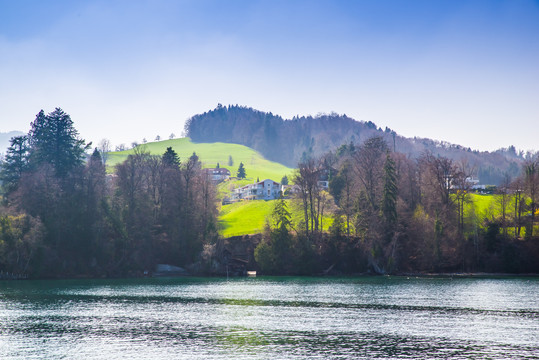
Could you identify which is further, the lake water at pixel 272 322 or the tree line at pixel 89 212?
the tree line at pixel 89 212

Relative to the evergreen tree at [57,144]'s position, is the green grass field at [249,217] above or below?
below

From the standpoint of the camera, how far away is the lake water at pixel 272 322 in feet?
102

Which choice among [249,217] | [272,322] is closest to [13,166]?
[249,217]

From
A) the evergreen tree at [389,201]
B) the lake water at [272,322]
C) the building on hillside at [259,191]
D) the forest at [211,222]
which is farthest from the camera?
the building on hillside at [259,191]

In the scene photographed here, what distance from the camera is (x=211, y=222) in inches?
3844

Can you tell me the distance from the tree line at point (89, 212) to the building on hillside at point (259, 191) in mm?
66347

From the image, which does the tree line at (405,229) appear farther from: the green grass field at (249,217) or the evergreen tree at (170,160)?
the evergreen tree at (170,160)

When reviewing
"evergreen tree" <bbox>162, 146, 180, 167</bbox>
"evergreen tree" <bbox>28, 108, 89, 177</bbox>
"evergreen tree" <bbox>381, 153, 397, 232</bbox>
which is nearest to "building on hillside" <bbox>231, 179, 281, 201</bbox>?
"evergreen tree" <bbox>162, 146, 180, 167</bbox>

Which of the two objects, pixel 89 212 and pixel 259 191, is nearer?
pixel 89 212

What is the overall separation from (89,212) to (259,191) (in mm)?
89995

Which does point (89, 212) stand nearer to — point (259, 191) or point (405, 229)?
point (405, 229)

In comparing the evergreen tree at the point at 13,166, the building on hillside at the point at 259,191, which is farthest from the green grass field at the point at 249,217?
the evergreen tree at the point at 13,166

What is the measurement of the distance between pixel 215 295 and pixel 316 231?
40.1 m

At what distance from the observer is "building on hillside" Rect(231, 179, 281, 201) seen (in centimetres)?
17514
